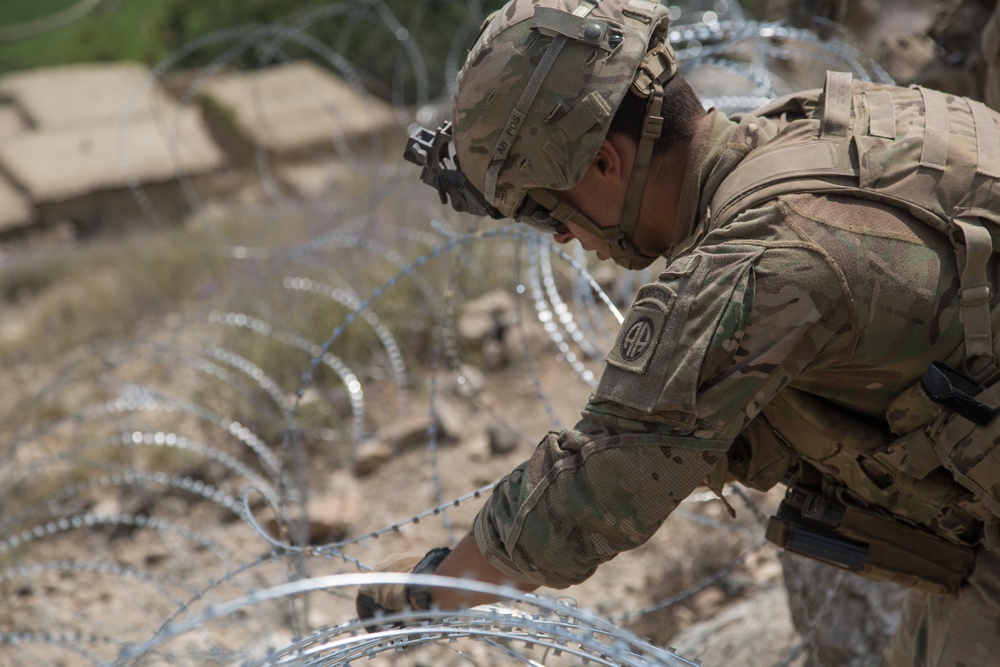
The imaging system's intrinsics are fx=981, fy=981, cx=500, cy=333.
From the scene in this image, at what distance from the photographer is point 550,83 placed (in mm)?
1925

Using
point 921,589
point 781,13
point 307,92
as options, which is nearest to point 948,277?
point 921,589

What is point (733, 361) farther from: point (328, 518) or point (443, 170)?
point (328, 518)

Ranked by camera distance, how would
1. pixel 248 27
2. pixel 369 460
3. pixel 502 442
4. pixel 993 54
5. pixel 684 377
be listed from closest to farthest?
pixel 684 377
pixel 993 54
pixel 502 442
pixel 369 460
pixel 248 27

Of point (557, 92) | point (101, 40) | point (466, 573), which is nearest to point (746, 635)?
point (466, 573)

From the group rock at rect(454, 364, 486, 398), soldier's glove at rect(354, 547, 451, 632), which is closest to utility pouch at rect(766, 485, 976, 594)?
soldier's glove at rect(354, 547, 451, 632)

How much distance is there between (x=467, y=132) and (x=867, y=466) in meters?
1.03

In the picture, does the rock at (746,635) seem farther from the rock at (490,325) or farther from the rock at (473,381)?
the rock at (490,325)

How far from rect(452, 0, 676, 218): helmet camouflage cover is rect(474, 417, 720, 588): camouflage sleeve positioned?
1.81 feet

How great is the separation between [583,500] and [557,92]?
2.60 ft

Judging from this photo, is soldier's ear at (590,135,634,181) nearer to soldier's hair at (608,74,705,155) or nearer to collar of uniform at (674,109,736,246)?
soldier's hair at (608,74,705,155)

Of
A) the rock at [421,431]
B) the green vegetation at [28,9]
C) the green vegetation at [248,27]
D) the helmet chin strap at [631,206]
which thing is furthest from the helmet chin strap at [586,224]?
the green vegetation at [28,9]

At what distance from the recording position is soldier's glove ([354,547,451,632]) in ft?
6.36

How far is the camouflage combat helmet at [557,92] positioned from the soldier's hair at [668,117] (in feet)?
0.08

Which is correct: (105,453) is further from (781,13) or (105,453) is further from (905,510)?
(781,13)
